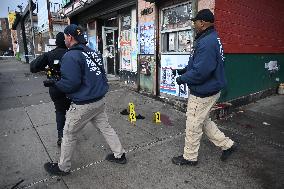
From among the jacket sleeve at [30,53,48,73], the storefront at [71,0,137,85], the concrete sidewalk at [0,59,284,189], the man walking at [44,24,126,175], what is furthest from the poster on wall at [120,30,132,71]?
the man walking at [44,24,126,175]

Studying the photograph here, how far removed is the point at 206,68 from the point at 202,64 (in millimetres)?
73

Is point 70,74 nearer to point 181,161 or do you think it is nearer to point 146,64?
point 181,161

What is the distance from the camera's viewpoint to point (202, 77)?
3162 millimetres

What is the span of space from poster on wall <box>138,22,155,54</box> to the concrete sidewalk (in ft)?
6.64

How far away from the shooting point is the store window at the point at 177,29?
20.5ft

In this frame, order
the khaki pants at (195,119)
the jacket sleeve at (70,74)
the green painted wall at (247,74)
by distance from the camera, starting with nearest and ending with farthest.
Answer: the jacket sleeve at (70,74) → the khaki pants at (195,119) → the green painted wall at (247,74)

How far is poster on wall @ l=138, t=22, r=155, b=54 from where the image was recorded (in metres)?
7.32

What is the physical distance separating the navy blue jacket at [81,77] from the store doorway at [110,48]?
25.8 feet

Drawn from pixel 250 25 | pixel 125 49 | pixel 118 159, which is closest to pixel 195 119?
pixel 118 159

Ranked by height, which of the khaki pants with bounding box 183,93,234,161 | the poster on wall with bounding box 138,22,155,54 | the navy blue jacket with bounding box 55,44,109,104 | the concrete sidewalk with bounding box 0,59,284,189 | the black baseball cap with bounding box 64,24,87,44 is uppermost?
the poster on wall with bounding box 138,22,155,54

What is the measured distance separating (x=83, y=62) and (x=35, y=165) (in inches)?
71.1

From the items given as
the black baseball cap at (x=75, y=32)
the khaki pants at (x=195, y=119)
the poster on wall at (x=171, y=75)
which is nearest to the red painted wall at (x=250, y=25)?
the poster on wall at (x=171, y=75)

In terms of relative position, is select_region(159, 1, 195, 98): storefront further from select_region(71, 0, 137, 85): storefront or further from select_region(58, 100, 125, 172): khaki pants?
select_region(58, 100, 125, 172): khaki pants

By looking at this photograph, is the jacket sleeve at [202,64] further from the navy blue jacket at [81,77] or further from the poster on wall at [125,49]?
the poster on wall at [125,49]
